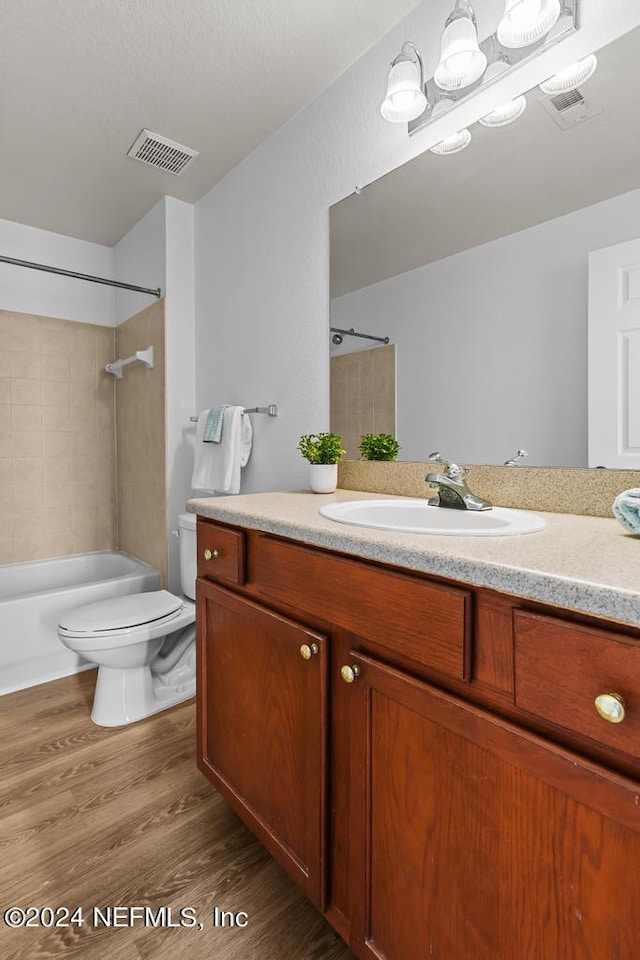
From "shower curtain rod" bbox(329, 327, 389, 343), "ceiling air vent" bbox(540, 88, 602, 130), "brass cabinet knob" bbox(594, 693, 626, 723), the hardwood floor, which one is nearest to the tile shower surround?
the hardwood floor

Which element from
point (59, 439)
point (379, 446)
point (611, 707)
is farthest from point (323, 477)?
point (59, 439)

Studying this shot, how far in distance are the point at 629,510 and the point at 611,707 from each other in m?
0.38

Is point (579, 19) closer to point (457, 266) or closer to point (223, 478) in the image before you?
point (457, 266)

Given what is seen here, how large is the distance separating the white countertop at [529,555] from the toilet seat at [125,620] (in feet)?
3.29

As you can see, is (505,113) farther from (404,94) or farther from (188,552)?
(188,552)

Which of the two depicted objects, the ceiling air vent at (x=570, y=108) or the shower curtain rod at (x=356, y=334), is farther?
the shower curtain rod at (x=356, y=334)

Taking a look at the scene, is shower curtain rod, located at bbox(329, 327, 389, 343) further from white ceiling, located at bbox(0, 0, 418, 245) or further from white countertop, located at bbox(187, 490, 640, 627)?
white ceiling, located at bbox(0, 0, 418, 245)

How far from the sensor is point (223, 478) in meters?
2.12

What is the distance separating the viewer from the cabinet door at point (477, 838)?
22.0 inches

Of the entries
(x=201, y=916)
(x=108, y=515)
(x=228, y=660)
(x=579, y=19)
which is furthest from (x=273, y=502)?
(x=108, y=515)

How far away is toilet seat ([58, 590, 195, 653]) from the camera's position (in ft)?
5.88

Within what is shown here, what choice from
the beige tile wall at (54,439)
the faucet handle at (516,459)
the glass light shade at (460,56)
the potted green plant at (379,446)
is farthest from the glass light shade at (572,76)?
the beige tile wall at (54,439)

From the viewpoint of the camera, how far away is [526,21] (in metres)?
1.11

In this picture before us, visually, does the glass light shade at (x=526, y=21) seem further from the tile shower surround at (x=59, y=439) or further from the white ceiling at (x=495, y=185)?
the tile shower surround at (x=59, y=439)
